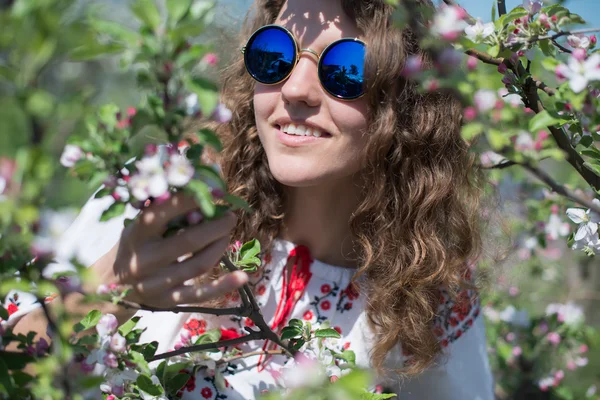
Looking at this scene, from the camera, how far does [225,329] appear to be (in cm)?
180

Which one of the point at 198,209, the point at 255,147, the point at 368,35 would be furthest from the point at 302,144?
the point at 198,209

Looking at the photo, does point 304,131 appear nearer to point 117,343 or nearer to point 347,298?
point 347,298

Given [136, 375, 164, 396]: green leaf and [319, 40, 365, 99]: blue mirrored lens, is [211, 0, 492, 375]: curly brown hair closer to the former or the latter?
[319, 40, 365, 99]: blue mirrored lens

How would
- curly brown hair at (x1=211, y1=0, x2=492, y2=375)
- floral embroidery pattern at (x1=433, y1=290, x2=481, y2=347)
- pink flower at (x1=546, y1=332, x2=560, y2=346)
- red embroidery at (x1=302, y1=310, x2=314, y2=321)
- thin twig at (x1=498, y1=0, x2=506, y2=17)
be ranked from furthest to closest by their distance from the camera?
pink flower at (x1=546, y1=332, x2=560, y2=346) → floral embroidery pattern at (x1=433, y1=290, x2=481, y2=347) → red embroidery at (x1=302, y1=310, x2=314, y2=321) → curly brown hair at (x1=211, y1=0, x2=492, y2=375) → thin twig at (x1=498, y1=0, x2=506, y2=17)

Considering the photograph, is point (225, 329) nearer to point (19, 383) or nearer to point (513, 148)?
point (19, 383)

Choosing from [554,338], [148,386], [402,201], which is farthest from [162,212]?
[554,338]

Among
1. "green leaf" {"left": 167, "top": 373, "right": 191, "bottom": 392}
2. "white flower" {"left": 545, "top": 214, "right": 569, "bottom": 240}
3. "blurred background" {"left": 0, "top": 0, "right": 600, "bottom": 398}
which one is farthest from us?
"white flower" {"left": 545, "top": 214, "right": 569, "bottom": 240}

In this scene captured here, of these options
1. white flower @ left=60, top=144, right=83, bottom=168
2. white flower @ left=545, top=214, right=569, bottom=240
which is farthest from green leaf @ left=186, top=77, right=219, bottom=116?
white flower @ left=545, top=214, right=569, bottom=240

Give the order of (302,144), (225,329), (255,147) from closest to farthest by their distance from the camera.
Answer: (302,144)
(225,329)
(255,147)

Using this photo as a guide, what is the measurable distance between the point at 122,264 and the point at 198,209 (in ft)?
0.56

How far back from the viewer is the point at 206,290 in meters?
1.04

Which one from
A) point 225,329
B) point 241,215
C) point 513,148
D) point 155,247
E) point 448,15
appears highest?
point 448,15

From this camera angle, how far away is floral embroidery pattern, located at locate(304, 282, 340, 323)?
1869 millimetres

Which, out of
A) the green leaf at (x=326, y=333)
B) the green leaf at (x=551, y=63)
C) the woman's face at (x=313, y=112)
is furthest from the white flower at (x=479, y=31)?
the green leaf at (x=326, y=333)
